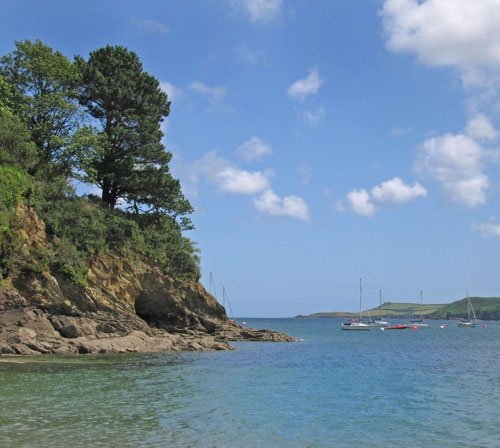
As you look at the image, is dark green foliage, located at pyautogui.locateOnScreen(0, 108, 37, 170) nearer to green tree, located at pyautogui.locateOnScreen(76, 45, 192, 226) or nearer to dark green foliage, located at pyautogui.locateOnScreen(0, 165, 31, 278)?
dark green foliage, located at pyautogui.locateOnScreen(0, 165, 31, 278)

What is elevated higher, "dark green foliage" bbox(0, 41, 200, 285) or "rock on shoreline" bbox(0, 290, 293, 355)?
"dark green foliage" bbox(0, 41, 200, 285)

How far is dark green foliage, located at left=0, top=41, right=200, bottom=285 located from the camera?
40.1 m

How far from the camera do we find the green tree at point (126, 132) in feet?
164

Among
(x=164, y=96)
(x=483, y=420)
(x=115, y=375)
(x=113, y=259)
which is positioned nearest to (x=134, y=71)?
(x=164, y=96)

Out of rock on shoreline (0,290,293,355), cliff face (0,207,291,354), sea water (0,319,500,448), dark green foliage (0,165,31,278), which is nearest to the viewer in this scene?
sea water (0,319,500,448)

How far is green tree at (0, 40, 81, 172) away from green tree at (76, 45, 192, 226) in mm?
3061

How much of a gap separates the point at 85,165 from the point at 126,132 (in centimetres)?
547

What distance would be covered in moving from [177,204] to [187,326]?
38.0 feet

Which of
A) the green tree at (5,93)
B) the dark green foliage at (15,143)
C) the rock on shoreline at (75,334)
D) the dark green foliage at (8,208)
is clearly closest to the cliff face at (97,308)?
the rock on shoreline at (75,334)

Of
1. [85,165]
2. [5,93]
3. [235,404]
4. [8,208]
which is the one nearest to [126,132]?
[85,165]

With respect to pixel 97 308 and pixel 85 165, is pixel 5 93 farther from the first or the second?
pixel 97 308

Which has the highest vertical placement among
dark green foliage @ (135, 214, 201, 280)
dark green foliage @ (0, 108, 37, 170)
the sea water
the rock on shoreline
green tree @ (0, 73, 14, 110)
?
green tree @ (0, 73, 14, 110)

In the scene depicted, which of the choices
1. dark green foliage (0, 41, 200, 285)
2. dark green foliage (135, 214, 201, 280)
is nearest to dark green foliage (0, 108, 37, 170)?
dark green foliage (0, 41, 200, 285)

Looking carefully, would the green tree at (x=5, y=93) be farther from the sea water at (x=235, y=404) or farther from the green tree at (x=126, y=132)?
the sea water at (x=235, y=404)
